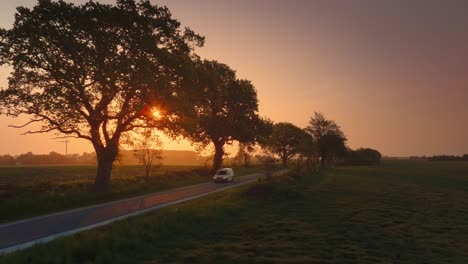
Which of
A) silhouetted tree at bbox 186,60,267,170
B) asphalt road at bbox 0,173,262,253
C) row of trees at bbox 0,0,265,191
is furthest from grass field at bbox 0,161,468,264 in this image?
silhouetted tree at bbox 186,60,267,170

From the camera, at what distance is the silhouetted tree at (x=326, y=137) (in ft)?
309

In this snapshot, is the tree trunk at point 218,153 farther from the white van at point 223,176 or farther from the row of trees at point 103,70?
the row of trees at point 103,70

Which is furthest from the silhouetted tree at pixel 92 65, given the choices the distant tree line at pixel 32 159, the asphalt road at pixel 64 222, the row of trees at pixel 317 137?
the distant tree line at pixel 32 159

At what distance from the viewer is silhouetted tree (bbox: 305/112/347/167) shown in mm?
94062

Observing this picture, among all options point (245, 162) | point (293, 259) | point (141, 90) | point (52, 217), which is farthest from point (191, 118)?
point (245, 162)

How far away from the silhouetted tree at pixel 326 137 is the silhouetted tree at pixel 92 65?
69.4 metres

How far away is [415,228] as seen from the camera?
1841 centimetres

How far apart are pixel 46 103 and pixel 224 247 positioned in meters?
19.5

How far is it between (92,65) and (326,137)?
75.9 m

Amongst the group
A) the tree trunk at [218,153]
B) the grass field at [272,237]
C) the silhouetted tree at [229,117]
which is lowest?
the grass field at [272,237]

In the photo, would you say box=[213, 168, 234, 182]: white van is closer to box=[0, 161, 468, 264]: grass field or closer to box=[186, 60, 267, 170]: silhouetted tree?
box=[186, 60, 267, 170]: silhouetted tree

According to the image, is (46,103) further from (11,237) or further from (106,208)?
(11,237)

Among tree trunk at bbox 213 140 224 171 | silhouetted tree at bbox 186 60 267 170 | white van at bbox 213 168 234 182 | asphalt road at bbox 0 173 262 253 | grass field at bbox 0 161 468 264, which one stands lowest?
grass field at bbox 0 161 468 264

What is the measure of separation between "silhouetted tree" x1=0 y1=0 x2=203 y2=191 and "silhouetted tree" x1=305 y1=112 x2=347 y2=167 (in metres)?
69.4
